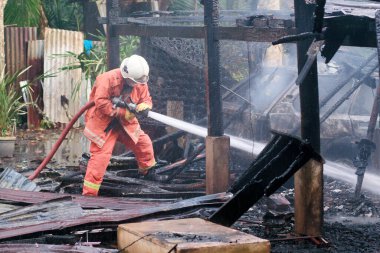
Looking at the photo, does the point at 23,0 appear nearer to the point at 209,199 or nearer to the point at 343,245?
the point at 209,199

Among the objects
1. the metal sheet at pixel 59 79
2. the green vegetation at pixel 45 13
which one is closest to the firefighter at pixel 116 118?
the metal sheet at pixel 59 79

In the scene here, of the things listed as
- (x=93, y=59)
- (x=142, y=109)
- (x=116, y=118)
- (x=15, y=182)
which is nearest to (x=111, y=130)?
(x=116, y=118)

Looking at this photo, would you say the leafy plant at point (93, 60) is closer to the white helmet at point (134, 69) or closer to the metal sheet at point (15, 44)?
the metal sheet at point (15, 44)

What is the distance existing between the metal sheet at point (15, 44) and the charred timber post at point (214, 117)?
823 centimetres

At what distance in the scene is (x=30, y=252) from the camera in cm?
617

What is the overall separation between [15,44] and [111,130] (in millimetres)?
7252

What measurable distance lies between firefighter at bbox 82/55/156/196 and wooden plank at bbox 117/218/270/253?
360 cm

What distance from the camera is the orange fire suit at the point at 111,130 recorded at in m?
9.95

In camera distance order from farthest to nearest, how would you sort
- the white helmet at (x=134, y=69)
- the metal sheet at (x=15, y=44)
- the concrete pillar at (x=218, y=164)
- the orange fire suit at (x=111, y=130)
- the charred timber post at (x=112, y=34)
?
the metal sheet at (x=15, y=44) → the charred timber post at (x=112, y=34) → the white helmet at (x=134, y=69) → the orange fire suit at (x=111, y=130) → the concrete pillar at (x=218, y=164)

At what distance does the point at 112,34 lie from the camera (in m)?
12.4

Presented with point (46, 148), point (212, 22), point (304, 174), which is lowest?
point (46, 148)

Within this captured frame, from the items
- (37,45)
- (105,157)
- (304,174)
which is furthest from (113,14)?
(304,174)

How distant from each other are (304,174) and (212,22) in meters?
3.07

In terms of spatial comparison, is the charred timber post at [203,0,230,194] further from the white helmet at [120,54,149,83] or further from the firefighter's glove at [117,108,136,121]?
the firefighter's glove at [117,108,136,121]
